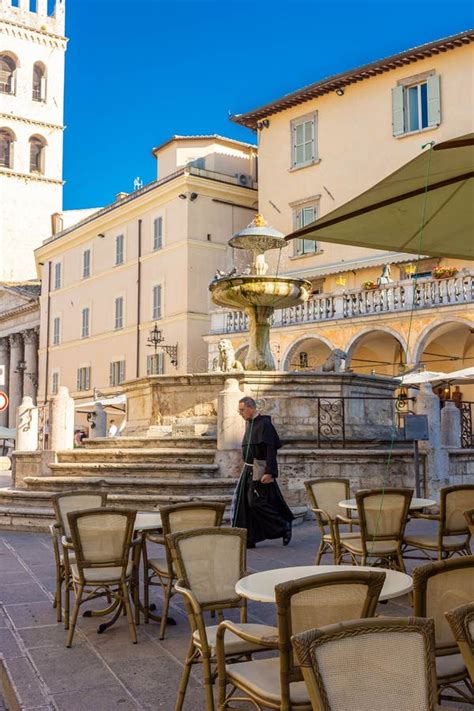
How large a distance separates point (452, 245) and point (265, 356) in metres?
7.63

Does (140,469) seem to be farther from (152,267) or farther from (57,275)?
(57,275)

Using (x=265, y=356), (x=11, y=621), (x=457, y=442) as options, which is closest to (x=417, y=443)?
(x=457, y=442)

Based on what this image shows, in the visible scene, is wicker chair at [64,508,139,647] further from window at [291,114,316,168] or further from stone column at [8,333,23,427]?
stone column at [8,333,23,427]

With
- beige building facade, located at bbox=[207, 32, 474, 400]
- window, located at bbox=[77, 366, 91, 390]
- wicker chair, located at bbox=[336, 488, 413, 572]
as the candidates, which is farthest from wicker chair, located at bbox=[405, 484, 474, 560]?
window, located at bbox=[77, 366, 91, 390]

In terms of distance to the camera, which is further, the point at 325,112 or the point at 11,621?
the point at 325,112

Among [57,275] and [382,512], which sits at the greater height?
[57,275]

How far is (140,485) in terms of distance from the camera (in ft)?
35.2

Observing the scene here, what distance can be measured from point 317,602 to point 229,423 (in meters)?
7.94

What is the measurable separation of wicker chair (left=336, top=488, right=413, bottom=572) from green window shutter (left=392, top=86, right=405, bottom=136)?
22198 millimetres

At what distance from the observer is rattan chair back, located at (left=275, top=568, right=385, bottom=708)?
2840 mm

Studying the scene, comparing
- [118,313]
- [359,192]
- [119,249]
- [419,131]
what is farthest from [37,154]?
[419,131]

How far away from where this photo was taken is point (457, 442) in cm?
1400

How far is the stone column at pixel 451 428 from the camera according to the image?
14.0 m

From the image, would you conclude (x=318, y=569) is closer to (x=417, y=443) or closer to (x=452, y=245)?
(x=452, y=245)
